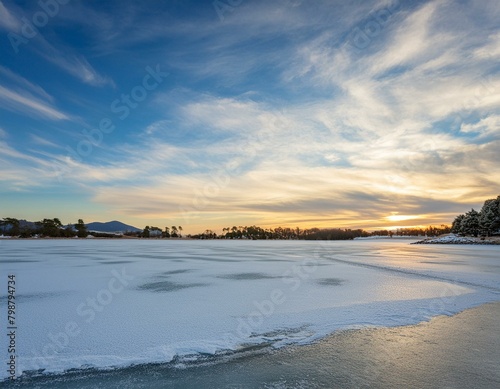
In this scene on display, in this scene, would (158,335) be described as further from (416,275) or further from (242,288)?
(416,275)

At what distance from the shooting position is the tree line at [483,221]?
58.8 meters

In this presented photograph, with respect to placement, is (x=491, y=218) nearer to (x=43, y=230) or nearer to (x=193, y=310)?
(x=193, y=310)

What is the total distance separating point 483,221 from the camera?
5981 centimetres

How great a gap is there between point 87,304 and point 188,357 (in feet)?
13.0

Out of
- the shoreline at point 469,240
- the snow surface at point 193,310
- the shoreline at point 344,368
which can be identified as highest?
the shoreline at point 469,240

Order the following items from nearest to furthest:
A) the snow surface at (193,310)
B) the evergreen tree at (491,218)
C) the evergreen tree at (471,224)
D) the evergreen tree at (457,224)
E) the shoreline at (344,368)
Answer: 1. the shoreline at (344,368)
2. the snow surface at (193,310)
3. the evergreen tree at (491,218)
4. the evergreen tree at (471,224)
5. the evergreen tree at (457,224)

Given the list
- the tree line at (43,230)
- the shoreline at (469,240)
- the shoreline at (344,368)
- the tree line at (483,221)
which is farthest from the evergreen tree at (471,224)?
the tree line at (43,230)

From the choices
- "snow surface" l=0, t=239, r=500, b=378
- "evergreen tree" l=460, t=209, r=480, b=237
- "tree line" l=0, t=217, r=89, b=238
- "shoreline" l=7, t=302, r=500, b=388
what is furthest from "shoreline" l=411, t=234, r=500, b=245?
"tree line" l=0, t=217, r=89, b=238

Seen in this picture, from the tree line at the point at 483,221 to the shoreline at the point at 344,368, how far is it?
6713 centimetres

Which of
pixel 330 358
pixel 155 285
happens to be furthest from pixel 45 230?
pixel 330 358

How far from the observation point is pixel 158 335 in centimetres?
548

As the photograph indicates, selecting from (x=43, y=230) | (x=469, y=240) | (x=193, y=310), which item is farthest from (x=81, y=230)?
(x=193, y=310)

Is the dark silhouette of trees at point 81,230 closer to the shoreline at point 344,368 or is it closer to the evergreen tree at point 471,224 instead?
the evergreen tree at point 471,224

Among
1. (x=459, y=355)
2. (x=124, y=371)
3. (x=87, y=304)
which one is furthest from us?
(x=87, y=304)
